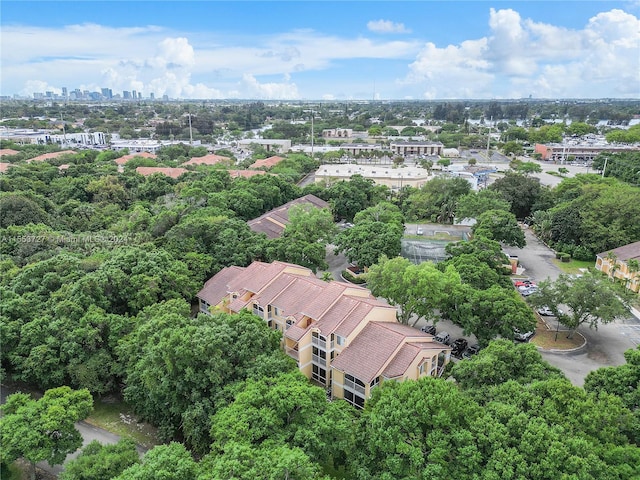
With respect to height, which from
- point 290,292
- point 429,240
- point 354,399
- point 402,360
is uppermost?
point 290,292

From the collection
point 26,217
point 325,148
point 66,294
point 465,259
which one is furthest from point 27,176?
point 325,148

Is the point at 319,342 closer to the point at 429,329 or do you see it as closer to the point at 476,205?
the point at 429,329

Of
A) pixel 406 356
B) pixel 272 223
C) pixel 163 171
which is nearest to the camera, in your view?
pixel 406 356

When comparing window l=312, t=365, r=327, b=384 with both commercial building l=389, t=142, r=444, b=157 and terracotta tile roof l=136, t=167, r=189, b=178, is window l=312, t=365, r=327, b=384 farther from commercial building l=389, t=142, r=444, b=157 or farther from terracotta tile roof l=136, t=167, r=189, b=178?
commercial building l=389, t=142, r=444, b=157

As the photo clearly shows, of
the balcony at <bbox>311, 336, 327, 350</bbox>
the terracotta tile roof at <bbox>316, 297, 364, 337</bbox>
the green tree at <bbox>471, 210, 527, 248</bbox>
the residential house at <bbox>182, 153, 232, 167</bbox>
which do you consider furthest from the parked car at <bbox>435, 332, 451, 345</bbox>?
the residential house at <bbox>182, 153, 232, 167</bbox>

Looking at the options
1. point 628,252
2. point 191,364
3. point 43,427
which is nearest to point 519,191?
point 628,252

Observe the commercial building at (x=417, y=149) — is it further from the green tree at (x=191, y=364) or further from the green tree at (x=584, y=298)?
the green tree at (x=191, y=364)
